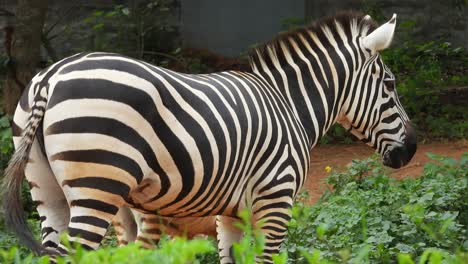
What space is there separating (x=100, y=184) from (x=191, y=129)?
2.15ft

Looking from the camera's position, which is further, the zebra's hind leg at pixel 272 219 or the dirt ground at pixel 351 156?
the dirt ground at pixel 351 156

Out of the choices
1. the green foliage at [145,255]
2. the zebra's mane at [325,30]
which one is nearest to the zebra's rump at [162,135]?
the zebra's mane at [325,30]

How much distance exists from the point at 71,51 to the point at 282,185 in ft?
26.5

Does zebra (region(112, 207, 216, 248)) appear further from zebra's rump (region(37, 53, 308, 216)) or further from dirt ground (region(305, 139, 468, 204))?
dirt ground (region(305, 139, 468, 204))

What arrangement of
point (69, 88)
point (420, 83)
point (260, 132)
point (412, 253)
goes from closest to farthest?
point (69, 88) → point (260, 132) → point (412, 253) → point (420, 83)

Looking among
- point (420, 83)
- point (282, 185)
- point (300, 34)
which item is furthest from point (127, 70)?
point (420, 83)

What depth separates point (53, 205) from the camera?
5.34 metres

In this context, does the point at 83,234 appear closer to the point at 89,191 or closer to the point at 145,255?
the point at 89,191

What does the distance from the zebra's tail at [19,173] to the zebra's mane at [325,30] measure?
6.01 feet

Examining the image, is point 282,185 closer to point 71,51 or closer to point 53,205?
point 53,205

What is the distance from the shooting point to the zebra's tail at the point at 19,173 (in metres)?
5.06

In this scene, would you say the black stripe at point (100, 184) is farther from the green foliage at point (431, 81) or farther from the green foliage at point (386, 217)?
the green foliage at point (431, 81)

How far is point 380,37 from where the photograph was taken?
257 inches

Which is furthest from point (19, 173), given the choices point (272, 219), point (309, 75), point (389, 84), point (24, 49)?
point (24, 49)
